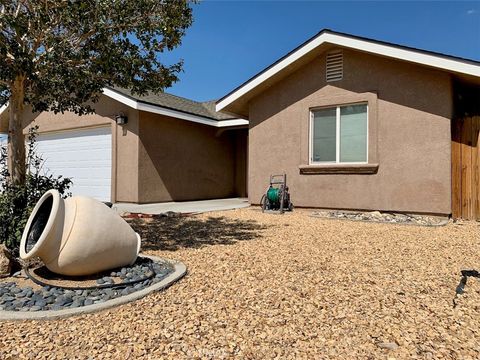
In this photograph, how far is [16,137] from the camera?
498 centimetres

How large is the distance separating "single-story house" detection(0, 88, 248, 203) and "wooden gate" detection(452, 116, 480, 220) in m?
7.02

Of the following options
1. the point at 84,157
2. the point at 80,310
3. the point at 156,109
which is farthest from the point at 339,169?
the point at 84,157

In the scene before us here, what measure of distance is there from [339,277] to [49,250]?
290cm

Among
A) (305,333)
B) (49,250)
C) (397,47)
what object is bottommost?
(305,333)

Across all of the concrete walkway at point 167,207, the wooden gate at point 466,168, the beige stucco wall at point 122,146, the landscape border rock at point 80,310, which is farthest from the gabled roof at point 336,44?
the landscape border rock at point 80,310

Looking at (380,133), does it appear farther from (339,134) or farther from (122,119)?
(122,119)

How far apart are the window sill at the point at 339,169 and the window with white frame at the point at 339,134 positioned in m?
0.20

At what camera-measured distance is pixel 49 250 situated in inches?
132

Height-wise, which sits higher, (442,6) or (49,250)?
(442,6)

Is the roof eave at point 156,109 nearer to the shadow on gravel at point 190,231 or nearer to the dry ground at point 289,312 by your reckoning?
the shadow on gravel at point 190,231

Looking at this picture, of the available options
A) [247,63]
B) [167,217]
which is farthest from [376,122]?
[247,63]

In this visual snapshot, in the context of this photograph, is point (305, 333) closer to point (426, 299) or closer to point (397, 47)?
point (426, 299)

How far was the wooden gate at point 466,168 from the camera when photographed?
7.52 metres

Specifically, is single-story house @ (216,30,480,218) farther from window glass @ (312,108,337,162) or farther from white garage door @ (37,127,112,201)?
white garage door @ (37,127,112,201)
